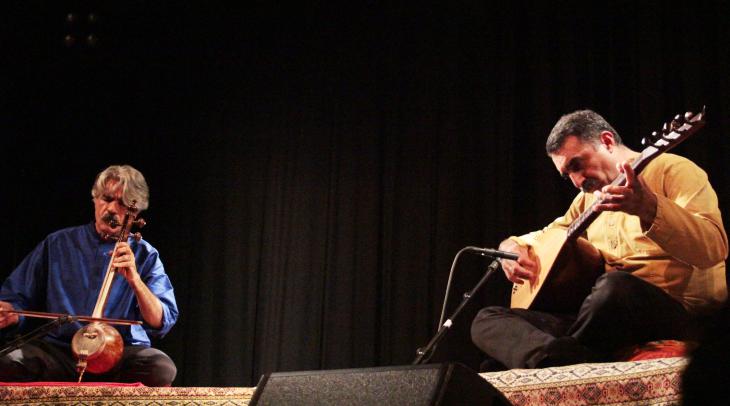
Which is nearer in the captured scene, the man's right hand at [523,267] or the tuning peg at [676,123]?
the tuning peg at [676,123]

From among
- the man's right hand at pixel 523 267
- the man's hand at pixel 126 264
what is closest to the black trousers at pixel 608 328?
the man's right hand at pixel 523 267

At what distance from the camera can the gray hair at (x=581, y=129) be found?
2.92 meters

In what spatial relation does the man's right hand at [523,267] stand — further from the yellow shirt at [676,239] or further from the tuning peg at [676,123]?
the tuning peg at [676,123]

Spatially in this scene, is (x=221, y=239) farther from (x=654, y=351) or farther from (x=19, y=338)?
(x=654, y=351)

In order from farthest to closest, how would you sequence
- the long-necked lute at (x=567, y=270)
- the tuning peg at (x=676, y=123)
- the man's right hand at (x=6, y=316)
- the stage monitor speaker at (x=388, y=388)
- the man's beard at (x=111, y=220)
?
the man's beard at (x=111, y=220) < the man's right hand at (x=6, y=316) < the long-necked lute at (x=567, y=270) < the tuning peg at (x=676, y=123) < the stage monitor speaker at (x=388, y=388)

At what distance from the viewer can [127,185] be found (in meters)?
3.23

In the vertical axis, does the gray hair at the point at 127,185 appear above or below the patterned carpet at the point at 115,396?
above

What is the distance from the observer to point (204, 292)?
185 inches

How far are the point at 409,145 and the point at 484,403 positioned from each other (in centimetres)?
299

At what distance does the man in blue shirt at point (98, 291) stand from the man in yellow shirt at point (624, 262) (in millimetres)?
1241

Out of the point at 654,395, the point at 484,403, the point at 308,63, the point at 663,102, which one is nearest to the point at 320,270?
the point at 308,63

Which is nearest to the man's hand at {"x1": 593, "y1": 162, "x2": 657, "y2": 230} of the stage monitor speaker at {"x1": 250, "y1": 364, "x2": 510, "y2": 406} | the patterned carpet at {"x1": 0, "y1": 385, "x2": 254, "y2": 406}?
the stage monitor speaker at {"x1": 250, "y1": 364, "x2": 510, "y2": 406}

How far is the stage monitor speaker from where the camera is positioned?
140 centimetres

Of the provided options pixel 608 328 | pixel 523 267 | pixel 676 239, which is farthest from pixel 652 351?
pixel 523 267
